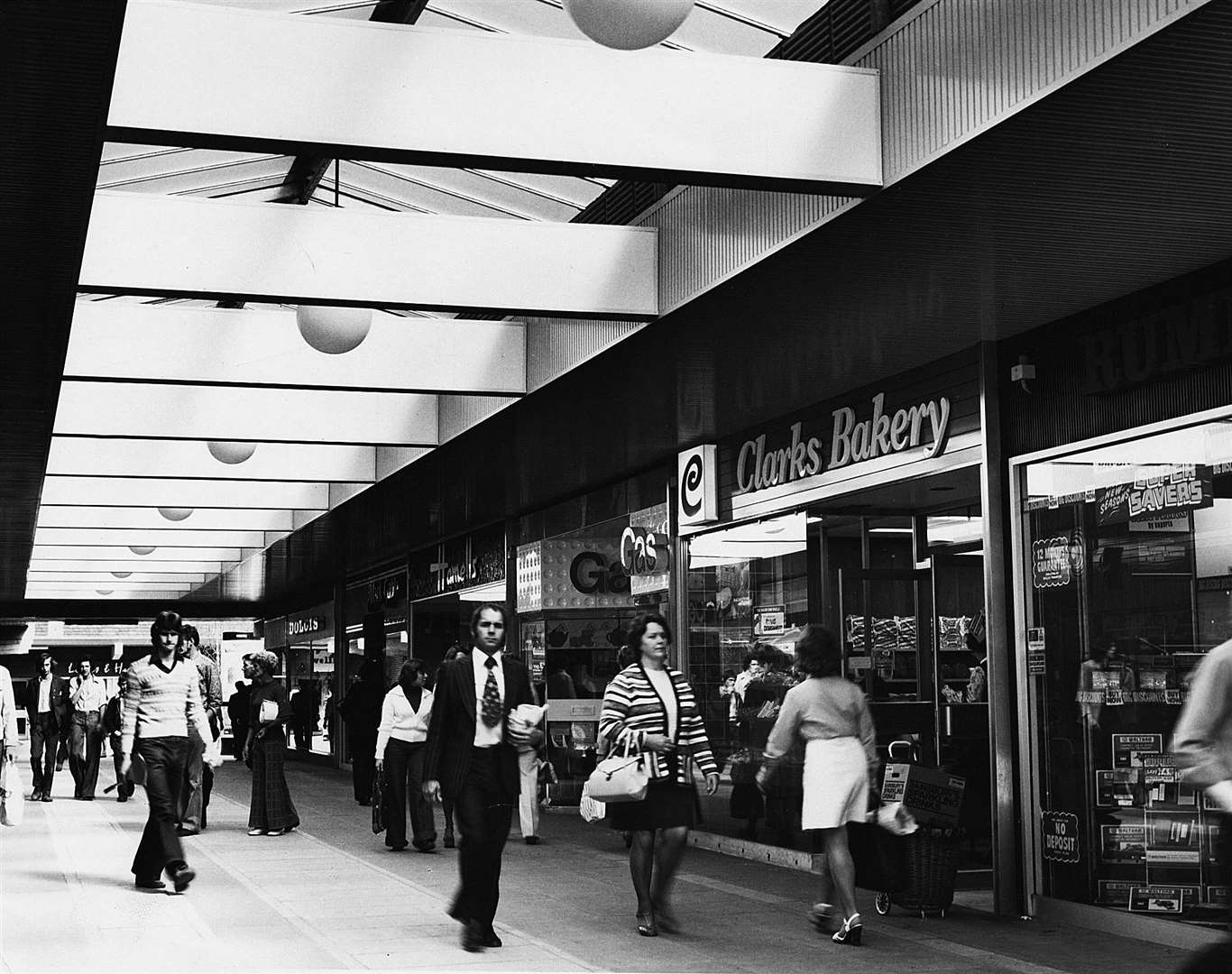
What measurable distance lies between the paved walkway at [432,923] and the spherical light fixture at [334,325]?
3255 mm

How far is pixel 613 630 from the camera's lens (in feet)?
52.3

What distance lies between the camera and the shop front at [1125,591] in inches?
304

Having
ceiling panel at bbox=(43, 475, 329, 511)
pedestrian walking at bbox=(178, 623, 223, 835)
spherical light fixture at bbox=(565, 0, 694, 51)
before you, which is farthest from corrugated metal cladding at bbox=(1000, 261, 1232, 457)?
ceiling panel at bbox=(43, 475, 329, 511)

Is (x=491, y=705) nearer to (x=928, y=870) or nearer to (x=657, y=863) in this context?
(x=657, y=863)

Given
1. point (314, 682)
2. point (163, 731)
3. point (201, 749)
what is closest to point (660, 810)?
point (163, 731)

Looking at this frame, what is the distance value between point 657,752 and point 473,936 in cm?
132

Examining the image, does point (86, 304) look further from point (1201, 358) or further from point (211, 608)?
point (211, 608)

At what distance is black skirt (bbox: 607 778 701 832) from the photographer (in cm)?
809

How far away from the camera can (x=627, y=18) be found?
4.68m

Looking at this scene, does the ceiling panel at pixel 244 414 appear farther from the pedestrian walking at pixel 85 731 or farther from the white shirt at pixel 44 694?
the white shirt at pixel 44 694

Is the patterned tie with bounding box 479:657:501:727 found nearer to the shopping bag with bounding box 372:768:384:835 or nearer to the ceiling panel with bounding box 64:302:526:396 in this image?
the ceiling panel with bounding box 64:302:526:396

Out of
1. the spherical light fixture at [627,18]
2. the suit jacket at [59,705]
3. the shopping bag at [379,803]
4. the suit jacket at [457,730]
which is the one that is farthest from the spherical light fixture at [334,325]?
the suit jacket at [59,705]

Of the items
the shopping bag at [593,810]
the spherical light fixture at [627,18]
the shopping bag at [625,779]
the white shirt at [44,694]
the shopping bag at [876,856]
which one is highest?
the spherical light fixture at [627,18]

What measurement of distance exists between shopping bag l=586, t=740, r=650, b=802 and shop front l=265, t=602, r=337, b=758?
1971cm
